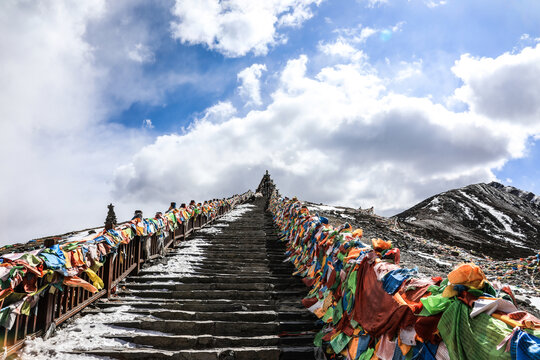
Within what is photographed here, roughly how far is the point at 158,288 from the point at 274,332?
131 inches

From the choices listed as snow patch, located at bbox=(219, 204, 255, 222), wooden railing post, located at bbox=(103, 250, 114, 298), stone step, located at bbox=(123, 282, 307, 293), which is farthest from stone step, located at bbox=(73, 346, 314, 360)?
snow patch, located at bbox=(219, 204, 255, 222)

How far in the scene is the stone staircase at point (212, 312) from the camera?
5.04 m

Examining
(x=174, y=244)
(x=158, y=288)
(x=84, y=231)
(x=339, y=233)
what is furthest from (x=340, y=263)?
(x=84, y=231)

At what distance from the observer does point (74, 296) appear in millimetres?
5867

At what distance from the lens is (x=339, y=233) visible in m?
6.36

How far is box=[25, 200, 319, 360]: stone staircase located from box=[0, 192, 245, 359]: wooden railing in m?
0.29

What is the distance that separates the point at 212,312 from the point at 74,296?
2.59 m

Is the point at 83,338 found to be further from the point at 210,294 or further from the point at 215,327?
the point at 210,294

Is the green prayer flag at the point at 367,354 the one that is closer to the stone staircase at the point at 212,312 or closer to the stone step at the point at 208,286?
the stone staircase at the point at 212,312

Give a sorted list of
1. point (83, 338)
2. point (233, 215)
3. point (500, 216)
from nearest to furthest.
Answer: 1. point (83, 338)
2. point (233, 215)
3. point (500, 216)

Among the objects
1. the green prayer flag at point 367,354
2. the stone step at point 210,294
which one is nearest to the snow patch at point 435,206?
the stone step at point 210,294

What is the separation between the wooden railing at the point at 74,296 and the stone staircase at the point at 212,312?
291 mm

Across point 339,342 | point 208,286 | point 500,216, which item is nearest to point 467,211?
point 500,216

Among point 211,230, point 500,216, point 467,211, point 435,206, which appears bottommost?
point 211,230
